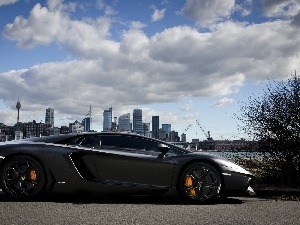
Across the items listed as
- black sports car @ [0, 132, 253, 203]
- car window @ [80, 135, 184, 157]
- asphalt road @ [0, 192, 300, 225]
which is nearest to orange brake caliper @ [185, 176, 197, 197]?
black sports car @ [0, 132, 253, 203]

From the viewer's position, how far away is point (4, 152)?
6047 mm

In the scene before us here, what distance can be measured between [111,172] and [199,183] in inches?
56.3

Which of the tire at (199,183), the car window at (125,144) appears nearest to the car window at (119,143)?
the car window at (125,144)

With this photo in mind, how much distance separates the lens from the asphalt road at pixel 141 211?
4410 millimetres

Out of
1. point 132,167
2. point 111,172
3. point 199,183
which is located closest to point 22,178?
point 111,172

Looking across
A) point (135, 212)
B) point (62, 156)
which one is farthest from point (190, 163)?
point (62, 156)

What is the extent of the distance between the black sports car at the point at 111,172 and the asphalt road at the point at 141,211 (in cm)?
22

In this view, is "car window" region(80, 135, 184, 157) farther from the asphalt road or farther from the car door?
the asphalt road

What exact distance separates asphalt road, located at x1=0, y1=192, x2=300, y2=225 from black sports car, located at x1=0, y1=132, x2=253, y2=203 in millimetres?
216

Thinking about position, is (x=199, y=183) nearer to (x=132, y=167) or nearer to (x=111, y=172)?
(x=132, y=167)

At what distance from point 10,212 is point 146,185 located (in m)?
2.11

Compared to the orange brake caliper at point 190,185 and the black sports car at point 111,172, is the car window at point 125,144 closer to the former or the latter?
the black sports car at point 111,172

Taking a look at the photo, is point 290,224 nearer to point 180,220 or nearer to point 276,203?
point 180,220

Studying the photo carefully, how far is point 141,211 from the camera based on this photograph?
199 inches
